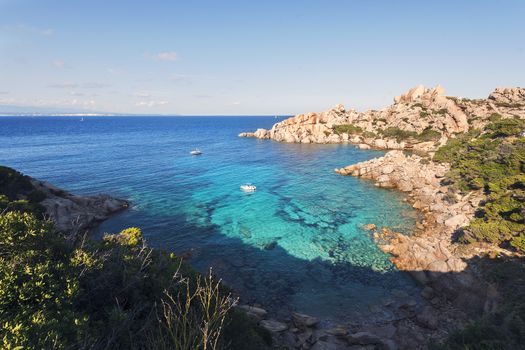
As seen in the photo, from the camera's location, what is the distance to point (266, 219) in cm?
3519

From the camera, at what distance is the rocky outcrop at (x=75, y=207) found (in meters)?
29.6

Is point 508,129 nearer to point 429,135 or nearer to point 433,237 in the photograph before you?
point 433,237

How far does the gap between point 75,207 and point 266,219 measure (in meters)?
23.4

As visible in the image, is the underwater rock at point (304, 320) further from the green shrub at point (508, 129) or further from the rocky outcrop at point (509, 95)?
the rocky outcrop at point (509, 95)

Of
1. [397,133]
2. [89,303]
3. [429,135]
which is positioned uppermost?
[397,133]

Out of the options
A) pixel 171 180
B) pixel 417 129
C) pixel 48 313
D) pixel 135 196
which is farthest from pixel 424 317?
pixel 417 129

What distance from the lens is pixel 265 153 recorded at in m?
83.4

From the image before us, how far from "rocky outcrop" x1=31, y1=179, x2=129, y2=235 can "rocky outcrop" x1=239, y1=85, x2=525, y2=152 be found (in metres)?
74.3

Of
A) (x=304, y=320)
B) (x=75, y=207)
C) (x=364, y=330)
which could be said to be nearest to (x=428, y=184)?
(x=364, y=330)

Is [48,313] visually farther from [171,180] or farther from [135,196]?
[171,180]

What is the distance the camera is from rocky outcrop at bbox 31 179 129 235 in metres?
29.6

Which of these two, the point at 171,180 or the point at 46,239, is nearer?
the point at 46,239

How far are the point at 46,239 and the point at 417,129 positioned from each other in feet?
326

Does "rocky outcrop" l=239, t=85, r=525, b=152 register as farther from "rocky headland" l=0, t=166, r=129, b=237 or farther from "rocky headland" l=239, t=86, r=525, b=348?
"rocky headland" l=0, t=166, r=129, b=237
